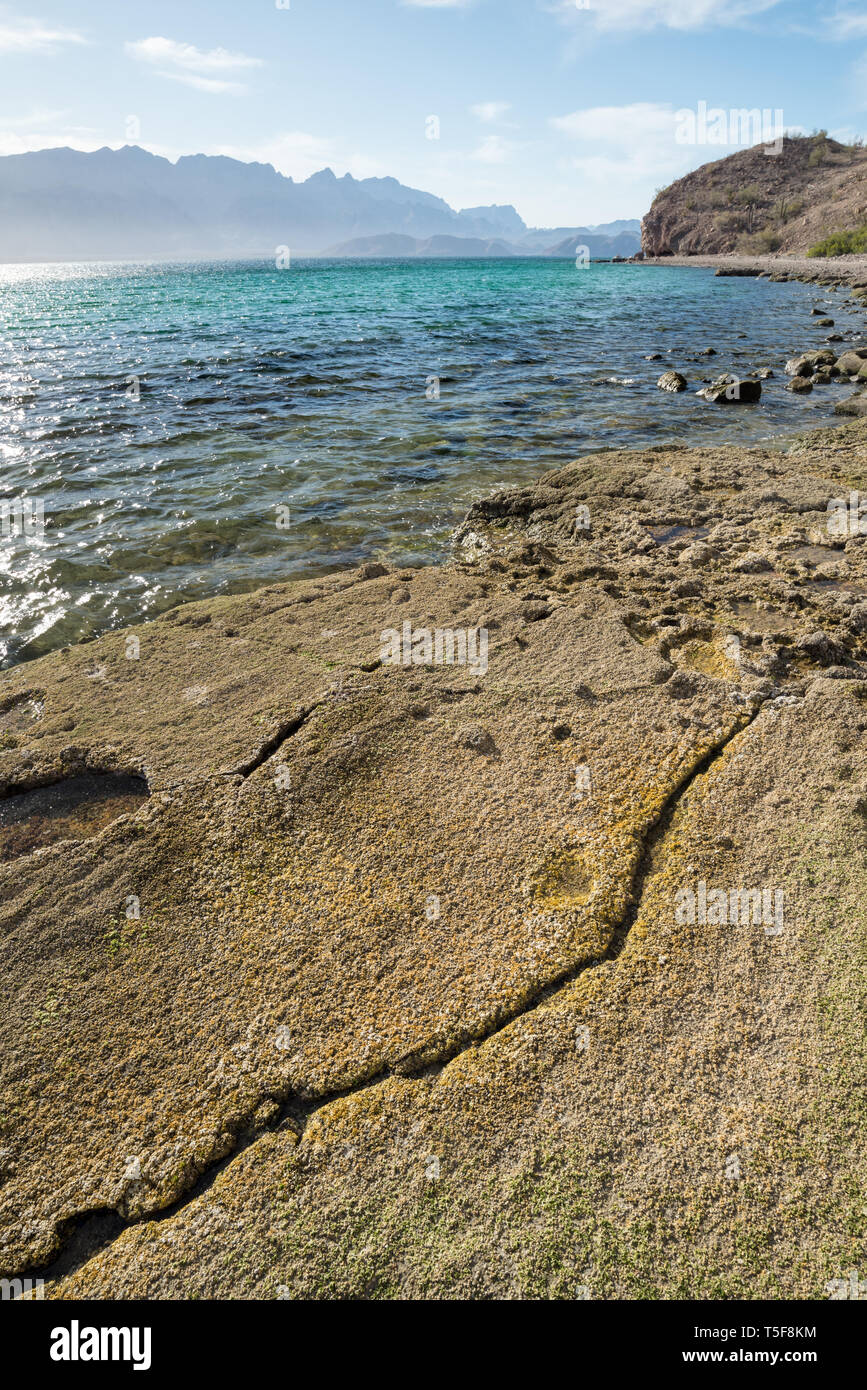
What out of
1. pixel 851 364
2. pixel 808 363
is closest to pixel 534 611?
pixel 808 363

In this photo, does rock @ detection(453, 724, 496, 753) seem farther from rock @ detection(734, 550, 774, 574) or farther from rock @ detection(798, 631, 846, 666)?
rock @ detection(734, 550, 774, 574)

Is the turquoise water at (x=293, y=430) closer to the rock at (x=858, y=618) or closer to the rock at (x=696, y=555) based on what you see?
the rock at (x=696, y=555)

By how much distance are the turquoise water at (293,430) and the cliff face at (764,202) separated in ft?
214

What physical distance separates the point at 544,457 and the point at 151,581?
677 centimetres

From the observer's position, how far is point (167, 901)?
3.25 meters

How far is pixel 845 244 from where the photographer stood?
5900 centimetres

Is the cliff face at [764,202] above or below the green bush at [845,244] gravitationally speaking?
above

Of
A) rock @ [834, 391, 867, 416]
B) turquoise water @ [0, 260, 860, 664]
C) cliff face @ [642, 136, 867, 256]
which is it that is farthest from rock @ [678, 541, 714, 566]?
cliff face @ [642, 136, 867, 256]

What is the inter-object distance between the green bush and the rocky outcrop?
240 ft

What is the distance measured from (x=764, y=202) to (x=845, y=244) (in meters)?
41.2

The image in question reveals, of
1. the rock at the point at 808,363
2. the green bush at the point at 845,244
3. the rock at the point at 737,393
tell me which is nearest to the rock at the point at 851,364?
the rock at the point at 808,363

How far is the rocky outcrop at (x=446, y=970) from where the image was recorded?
2.15 m

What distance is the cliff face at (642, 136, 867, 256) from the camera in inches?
2995
